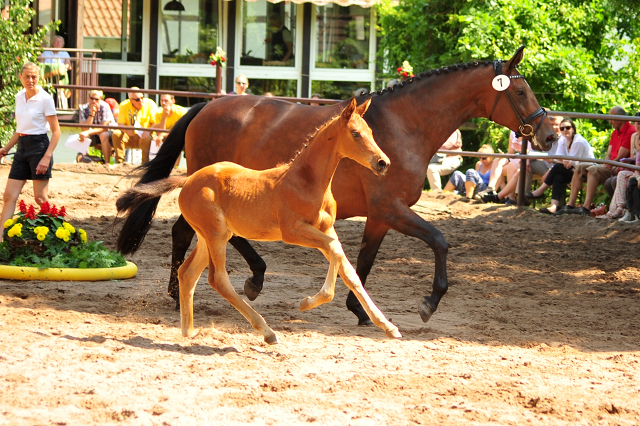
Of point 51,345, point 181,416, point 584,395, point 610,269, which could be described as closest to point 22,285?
point 51,345

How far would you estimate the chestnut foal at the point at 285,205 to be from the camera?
163 inches

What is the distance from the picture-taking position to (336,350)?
438cm

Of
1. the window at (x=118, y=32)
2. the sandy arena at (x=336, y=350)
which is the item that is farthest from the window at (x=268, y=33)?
the sandy arena at (x=336, y=350)

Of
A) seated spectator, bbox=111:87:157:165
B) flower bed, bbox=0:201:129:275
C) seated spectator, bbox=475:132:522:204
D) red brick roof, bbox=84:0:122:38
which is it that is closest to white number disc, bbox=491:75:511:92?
flower bed, bbox=0:201:129:275

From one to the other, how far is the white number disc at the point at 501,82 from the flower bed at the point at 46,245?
3.45 metres

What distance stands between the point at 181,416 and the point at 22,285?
3.15m

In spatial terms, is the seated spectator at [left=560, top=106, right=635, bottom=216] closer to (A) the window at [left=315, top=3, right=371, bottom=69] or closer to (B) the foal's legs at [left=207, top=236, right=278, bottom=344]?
(B) the foal's legs at [left=207, top=236, right=278, bottom=344]

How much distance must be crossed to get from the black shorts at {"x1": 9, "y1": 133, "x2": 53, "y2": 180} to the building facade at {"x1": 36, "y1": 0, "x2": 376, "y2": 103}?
1056 centimetres

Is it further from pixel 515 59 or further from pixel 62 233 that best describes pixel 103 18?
pixel 515 59

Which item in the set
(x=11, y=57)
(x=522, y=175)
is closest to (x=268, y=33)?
(x=11, y=57)

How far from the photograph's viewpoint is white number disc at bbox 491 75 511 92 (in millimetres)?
5426

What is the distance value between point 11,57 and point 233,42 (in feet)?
21.8

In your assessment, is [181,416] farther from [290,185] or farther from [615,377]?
[615,377]

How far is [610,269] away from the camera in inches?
291
